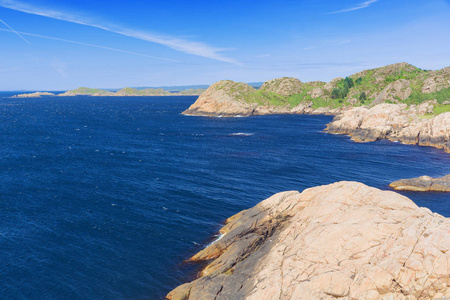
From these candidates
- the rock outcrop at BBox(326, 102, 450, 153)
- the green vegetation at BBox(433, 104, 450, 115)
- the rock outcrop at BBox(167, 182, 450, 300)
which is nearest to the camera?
the rock outcrop at BBox(167, 182, 450, 300)

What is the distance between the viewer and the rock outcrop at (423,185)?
70188 millimetres

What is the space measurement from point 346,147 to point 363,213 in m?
92.1

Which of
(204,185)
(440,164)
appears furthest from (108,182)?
(440,164)

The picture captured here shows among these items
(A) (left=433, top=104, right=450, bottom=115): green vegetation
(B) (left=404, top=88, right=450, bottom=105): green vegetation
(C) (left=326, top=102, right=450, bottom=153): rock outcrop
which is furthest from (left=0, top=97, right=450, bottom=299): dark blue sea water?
(B) (left=404, top=88, right=450, bottom=105): green vegetation

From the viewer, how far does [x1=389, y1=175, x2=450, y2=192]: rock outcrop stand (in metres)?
70.2

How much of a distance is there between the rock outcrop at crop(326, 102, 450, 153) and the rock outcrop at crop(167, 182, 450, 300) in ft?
324

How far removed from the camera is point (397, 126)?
456ft

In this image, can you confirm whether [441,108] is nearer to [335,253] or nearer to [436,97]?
[436,97]

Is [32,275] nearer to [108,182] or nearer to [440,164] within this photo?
[108,182]

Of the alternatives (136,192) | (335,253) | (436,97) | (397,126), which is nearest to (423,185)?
(335,253)

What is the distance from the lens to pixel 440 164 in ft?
305

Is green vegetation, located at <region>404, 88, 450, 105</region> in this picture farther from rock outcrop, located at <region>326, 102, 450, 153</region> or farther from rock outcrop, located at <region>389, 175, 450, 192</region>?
rock outcrop, located at <region>389, 175, 450, 192</region>

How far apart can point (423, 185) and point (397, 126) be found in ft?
258

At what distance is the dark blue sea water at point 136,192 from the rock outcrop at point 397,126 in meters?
9.44
